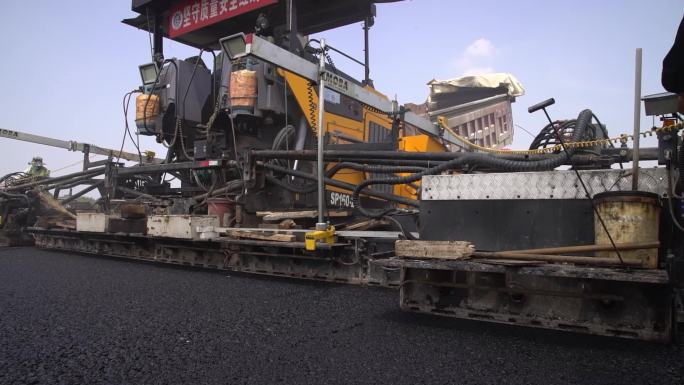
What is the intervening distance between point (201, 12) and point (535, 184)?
21.5 ft

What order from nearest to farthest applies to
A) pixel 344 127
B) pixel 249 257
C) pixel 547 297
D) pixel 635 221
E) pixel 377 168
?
pixel 635 221
pixel 547 297
pixel 377 168
pixel 249 257
pixel 344 127

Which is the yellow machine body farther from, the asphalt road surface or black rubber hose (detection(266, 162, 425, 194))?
the asphalt road surface

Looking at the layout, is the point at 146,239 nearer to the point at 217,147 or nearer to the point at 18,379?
the point at 217,147

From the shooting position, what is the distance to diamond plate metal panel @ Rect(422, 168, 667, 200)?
9.03 feet

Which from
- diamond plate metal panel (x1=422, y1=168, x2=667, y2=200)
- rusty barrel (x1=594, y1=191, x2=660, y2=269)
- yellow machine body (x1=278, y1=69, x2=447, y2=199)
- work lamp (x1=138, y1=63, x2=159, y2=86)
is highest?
work lamp (x1=138, y1=63, x2=159, y2=86)

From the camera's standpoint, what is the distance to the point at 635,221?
2.48 metres

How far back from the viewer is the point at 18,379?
6.80 ft

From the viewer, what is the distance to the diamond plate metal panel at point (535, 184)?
2752 millimetres

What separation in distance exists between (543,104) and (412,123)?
3452 millimetres

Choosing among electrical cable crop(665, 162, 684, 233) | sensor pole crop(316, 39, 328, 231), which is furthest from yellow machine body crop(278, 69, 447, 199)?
electrical cable crop(665, 162, 684, 233)

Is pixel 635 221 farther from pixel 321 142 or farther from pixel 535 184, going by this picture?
pixel 321 142

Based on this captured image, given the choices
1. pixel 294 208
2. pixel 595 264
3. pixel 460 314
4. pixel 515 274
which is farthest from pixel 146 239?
pixel 595 264

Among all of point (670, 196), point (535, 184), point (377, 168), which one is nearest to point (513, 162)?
point (535, 184)

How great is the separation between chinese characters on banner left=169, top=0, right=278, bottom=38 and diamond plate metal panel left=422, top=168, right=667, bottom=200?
15.0 feet
